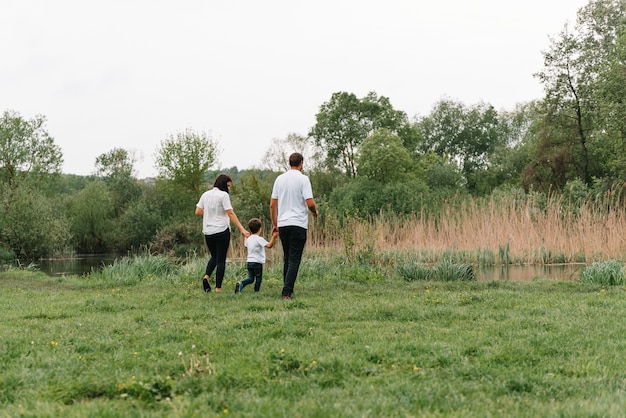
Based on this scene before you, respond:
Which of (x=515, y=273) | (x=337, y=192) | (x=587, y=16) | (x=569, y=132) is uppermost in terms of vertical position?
(x=587, y=16)

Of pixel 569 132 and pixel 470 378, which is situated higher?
pixel 569 132

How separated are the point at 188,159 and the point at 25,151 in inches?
710

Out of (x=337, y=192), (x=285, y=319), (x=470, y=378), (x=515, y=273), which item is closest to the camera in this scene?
(x=470, y=378)

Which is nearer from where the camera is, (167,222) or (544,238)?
(544,238)

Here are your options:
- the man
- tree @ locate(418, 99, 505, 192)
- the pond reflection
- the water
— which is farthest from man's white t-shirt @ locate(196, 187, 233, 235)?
tree @ locate(418, 99, 505, 192)

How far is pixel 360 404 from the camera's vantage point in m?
3.51

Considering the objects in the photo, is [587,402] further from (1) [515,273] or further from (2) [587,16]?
(2) [587,16]

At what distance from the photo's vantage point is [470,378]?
4.09 meters

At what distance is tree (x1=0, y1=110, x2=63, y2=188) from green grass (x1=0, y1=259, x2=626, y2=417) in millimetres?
54783

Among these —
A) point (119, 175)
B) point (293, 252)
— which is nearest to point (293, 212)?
point (293, 252)

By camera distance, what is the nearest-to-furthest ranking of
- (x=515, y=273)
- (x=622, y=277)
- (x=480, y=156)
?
(x=622, y=277) < (x=515, y=273) < (x=480, y=156)

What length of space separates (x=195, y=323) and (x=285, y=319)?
0.90 m

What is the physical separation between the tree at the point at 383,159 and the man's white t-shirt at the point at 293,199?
3215cm

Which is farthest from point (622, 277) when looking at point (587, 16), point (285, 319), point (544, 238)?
point (587, 16)
